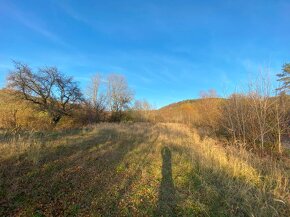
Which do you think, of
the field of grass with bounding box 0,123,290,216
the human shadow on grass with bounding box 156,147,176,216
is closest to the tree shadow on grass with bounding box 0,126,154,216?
the field of grass with bounding box 0,123,290,216

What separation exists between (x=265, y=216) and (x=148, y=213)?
241 cm

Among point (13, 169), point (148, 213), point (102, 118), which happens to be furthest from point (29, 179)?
point (102, 118)

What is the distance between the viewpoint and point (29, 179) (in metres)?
4.88

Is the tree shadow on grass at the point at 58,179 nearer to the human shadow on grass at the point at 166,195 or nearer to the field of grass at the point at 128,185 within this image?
the field of grass at the point at 128,185

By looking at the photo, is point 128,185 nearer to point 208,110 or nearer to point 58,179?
point 58,179

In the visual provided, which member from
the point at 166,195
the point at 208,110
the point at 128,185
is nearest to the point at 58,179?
the point at 128,185

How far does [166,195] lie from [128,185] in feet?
3.45

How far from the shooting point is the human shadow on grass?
4.23 metres

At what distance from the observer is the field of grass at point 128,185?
4.14m

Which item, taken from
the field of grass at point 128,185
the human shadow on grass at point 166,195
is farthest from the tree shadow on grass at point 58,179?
the human shadow on grass at point 166,195

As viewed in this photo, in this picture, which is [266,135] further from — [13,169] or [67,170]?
[13,169]

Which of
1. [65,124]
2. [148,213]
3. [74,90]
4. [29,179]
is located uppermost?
[74,90]

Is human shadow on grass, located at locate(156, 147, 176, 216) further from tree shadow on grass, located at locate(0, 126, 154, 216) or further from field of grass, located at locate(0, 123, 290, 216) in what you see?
tree shadow on grass, located at locate(0, 126, 154, 216)

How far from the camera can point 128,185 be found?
17.4ft
